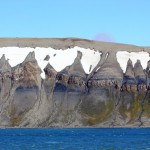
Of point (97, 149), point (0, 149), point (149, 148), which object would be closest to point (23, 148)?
point (0, 149)

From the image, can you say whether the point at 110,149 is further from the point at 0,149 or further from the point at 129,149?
the point at 0,149

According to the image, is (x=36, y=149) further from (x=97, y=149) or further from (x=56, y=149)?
(x=97, y=149)

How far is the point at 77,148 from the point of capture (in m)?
94.0

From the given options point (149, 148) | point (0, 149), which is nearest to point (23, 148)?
point (0, 149)

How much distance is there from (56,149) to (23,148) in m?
6.41

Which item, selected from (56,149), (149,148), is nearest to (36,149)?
(56,149)

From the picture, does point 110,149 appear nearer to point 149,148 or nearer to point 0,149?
point 149,148

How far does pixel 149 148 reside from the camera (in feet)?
299

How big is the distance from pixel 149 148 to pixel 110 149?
5.83m

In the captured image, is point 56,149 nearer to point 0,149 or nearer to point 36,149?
point 36,149

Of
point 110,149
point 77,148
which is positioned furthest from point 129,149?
point 77,148

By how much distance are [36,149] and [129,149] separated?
13953mm

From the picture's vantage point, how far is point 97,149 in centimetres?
9156

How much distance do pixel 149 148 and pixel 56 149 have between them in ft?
45.7
